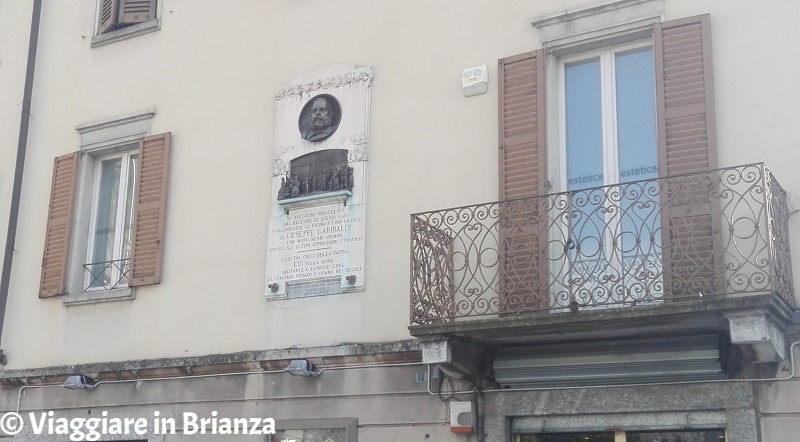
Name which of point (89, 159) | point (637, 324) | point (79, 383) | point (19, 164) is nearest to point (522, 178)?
point (637, 324)

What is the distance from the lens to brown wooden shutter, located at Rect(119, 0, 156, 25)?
41.8 feet

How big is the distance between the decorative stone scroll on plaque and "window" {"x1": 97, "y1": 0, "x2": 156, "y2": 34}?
109 inches

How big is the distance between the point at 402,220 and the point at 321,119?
1.46 m

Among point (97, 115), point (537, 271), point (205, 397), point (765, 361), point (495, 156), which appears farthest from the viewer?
point (97, 115)

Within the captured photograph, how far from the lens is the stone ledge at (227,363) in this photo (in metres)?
9.70

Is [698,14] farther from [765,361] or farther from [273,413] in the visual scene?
[273,413]

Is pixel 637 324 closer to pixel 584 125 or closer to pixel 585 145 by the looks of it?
pixel 585 145

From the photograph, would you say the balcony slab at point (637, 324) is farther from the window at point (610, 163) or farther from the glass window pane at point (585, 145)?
the glass window pane at point (585, 145)

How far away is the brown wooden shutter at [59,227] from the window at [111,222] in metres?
0.27

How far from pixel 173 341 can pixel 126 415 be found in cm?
93

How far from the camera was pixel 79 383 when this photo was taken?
11.4 metres

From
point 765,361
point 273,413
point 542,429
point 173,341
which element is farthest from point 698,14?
point 173,341

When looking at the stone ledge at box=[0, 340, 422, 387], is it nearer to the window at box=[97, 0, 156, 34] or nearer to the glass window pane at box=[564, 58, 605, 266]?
the glass window pane at box=[564, 58, 605, 266]

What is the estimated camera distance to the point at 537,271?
8.80 m
